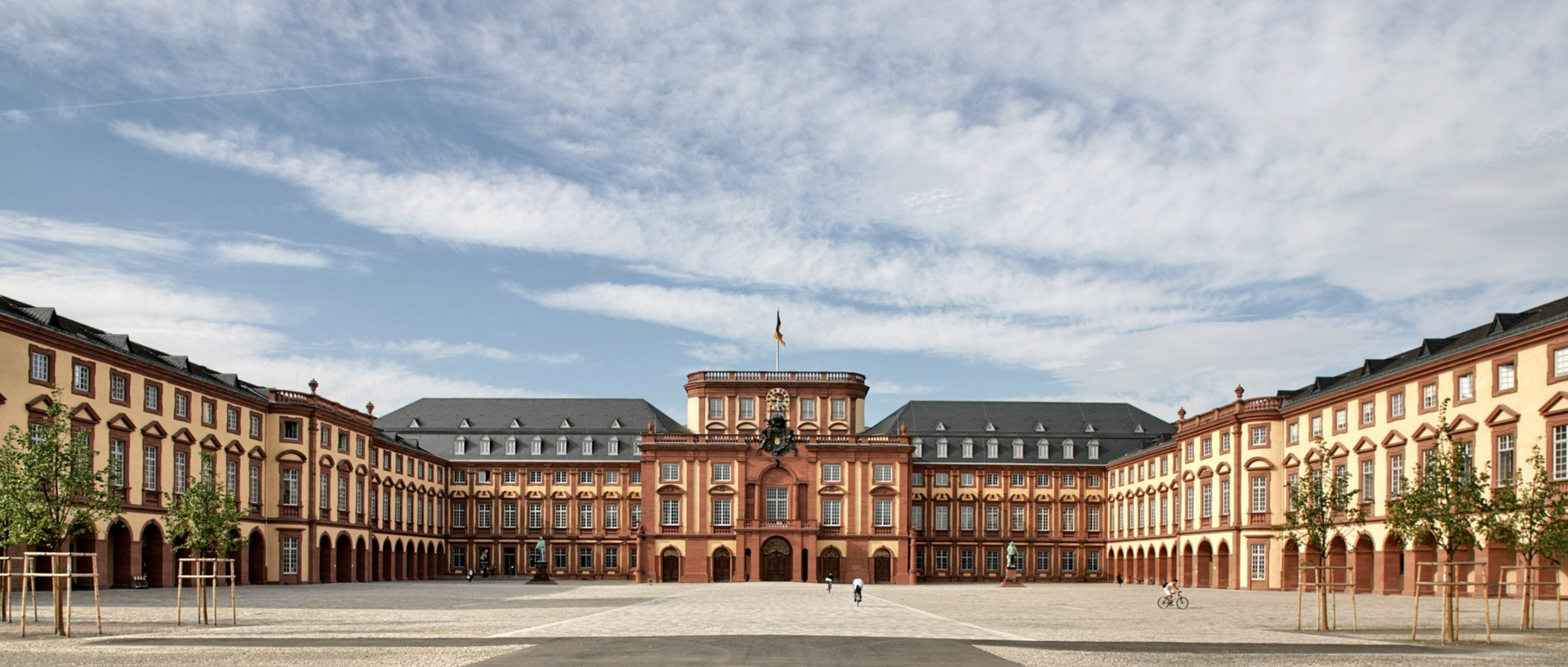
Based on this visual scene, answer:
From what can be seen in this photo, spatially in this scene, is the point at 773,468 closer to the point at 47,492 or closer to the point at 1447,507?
the point at 1447,507

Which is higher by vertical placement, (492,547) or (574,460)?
(574,460)

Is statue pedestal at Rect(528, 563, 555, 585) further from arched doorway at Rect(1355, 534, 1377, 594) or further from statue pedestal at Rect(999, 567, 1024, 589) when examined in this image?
arched doorway at Rect(1355, 534, 1377, 594)

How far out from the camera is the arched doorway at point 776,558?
327 feet

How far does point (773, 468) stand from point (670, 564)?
10.2 meters

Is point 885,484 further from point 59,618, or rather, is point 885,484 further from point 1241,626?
point 59,618

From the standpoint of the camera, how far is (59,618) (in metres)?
32.0

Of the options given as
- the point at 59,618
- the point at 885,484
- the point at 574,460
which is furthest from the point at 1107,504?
the point at 59,618

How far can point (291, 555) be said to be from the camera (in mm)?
79438

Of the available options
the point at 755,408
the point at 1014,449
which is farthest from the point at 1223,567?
the point at 755,408

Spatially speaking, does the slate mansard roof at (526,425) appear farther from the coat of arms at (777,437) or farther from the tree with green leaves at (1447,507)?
the tree with green leaves at (1447,507)

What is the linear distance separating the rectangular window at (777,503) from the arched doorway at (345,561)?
29348 mm

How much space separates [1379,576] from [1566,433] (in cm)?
1584

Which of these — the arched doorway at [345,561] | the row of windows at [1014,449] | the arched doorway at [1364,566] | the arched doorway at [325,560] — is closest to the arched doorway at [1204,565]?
the arched doorway at [1364,566]

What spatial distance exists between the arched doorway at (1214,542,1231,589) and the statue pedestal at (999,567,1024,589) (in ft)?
40.2
